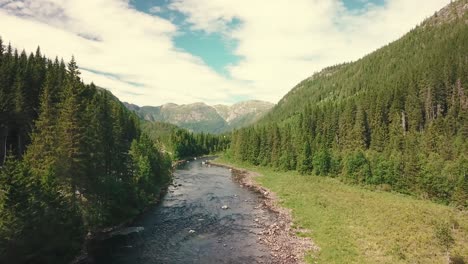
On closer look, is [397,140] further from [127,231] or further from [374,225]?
[127,231]

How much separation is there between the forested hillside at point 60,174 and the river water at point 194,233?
162 inches

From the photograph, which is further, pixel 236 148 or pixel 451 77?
pixel 236 148

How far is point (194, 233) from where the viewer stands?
48219 millimetres

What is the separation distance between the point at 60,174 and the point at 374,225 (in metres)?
46.4

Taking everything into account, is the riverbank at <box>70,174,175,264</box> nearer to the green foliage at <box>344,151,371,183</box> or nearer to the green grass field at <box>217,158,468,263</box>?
the green grass field at <box>217,158,468,263</box>

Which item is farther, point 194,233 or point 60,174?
point 194,233

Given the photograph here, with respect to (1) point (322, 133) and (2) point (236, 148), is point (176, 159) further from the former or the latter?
(1) point (322, 133)

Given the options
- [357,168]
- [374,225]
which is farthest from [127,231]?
[357,168]

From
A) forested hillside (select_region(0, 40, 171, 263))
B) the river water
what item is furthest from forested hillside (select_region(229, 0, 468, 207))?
Result: forested hillside (select_region(0, 40, 171, 263))

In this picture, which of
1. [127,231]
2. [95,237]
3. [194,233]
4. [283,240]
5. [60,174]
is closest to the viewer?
[60,174]

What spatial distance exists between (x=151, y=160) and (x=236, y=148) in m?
82.7

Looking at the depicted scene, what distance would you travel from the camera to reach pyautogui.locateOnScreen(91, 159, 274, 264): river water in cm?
3916

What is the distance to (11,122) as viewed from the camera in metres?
63.5

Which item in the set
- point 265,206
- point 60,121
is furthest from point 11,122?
point 265,206
